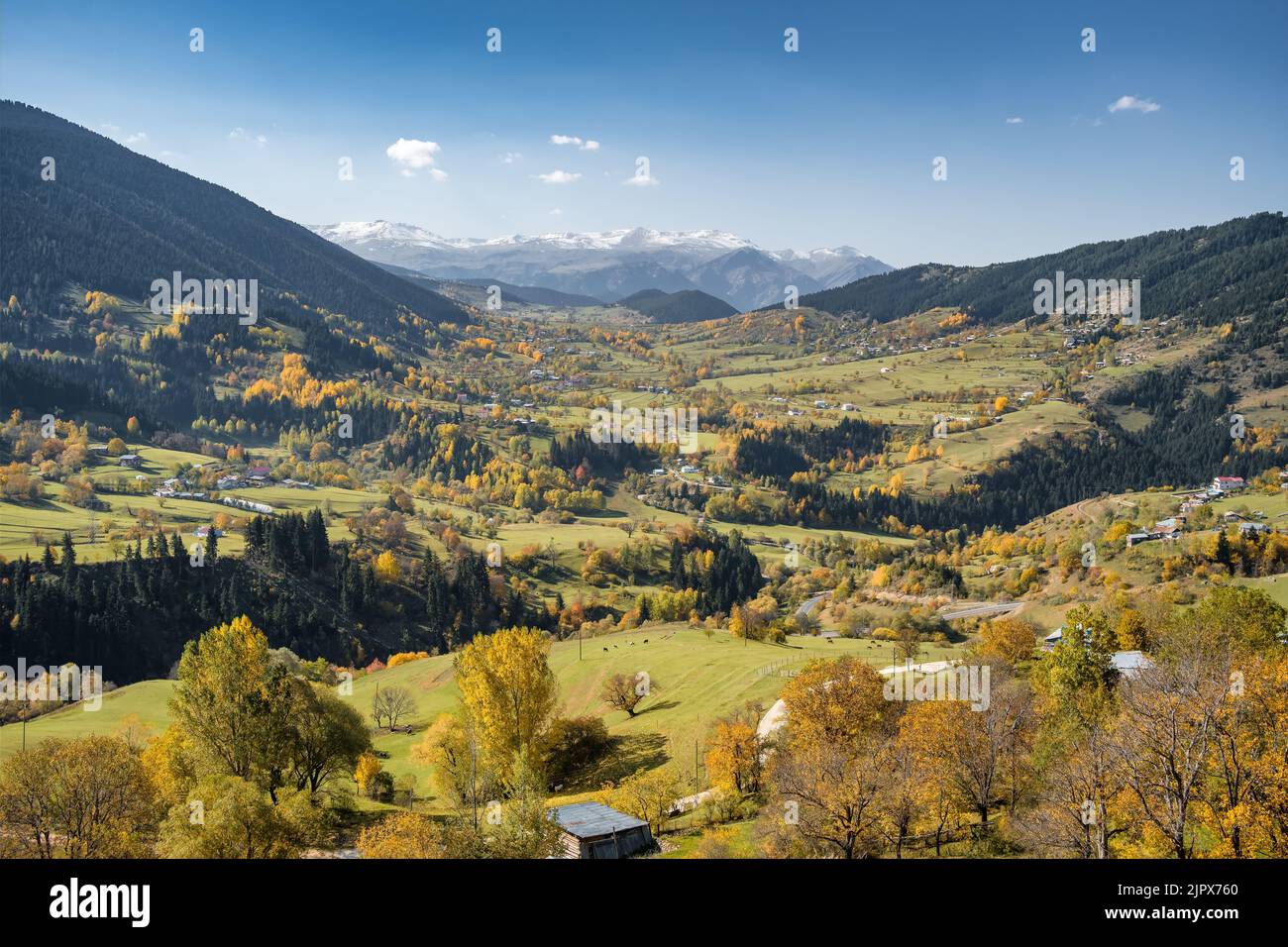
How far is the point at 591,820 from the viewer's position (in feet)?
157

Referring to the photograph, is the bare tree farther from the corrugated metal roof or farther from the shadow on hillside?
the corrugated metal roof

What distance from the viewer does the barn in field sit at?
4438 cm

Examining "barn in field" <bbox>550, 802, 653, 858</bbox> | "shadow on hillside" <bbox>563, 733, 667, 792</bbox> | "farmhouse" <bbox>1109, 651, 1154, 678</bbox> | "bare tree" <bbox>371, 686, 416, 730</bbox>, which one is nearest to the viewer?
"barn in field" <bbox>550, 802, 653, 858</bbox>

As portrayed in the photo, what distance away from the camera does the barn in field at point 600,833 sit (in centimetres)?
4438

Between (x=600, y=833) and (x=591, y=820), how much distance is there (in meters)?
2.70

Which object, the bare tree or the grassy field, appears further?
the bare tree

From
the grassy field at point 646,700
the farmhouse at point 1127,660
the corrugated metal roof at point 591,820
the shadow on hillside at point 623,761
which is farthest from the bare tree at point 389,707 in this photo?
the farmhouse at point 1127,660

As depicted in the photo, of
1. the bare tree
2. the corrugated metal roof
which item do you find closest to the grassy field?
the bare tree

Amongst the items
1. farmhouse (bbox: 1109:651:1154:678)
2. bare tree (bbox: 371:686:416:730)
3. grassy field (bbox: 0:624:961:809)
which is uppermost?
farmhouse (bbox: 1109:651:1154:678)

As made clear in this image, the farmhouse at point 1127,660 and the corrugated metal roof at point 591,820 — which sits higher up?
the farmhouse at point 1127,660

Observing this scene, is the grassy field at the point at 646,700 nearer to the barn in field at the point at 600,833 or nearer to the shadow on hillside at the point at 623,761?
the shadow on hillside at the point at 623,761
